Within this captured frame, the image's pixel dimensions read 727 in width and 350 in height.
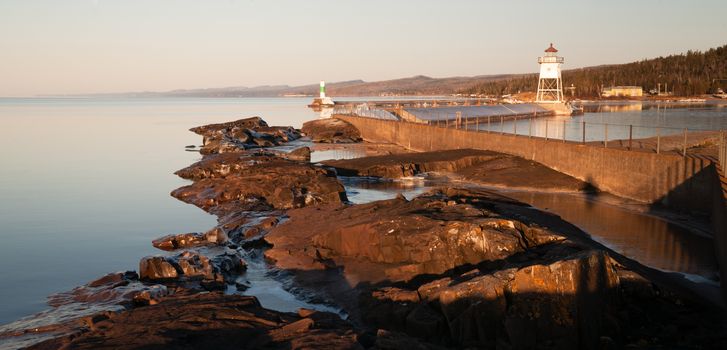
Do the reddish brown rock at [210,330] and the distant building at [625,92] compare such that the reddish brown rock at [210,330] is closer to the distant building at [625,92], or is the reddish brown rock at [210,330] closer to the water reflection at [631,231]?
the water reflection at [631,231]

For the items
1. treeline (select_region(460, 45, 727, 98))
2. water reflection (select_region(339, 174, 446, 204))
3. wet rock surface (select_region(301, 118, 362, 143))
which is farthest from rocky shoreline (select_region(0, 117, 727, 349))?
treeline (select_region(460, 45, 727, 98))

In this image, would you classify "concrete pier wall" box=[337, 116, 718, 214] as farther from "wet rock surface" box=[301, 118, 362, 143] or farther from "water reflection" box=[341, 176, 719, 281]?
"wet rock surface" box=[301, 118, 362, 143]

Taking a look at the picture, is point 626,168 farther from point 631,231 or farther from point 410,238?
point 410,238

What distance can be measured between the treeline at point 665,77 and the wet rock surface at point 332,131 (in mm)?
96902

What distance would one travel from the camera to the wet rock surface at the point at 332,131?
52188 millimetres

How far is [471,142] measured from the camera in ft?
109

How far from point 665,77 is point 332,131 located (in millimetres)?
117454

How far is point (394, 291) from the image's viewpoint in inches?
408

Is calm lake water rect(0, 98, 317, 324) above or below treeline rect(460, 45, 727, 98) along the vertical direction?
below

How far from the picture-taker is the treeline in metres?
137

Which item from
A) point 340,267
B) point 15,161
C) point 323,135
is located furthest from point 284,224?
point 323,135

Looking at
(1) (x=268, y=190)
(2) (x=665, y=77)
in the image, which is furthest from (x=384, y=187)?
(2) (x=665, y=77)

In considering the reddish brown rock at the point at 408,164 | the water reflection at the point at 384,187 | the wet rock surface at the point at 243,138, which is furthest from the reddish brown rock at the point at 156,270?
the wet rock surface at the point at 243,138

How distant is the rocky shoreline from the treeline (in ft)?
436
